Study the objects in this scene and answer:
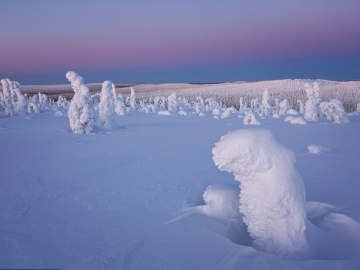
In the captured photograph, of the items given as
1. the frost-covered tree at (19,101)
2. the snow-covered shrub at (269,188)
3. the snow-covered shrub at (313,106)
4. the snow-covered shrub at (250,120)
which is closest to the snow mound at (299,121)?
A: the snow-covered shrub at (250,120)

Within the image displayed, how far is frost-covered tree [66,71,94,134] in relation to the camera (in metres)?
14.5

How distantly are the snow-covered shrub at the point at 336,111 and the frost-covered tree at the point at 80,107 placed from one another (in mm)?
17720

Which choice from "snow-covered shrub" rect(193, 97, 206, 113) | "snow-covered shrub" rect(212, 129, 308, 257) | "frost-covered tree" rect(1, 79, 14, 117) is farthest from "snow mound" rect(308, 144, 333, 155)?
"frost-covered tree" rect(1, 79, 14, 117)

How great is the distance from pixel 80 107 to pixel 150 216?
12298 mm

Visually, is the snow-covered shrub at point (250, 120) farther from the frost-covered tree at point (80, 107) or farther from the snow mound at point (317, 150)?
the frost-covered tree at point (80, 107)

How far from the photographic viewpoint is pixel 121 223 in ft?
12.7

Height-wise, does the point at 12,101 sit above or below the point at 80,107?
above

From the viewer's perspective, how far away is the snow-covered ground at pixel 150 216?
9.68 feet

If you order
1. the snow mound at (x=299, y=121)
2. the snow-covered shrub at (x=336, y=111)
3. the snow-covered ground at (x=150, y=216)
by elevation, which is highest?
the snow-covered shrub at (x=336, y=111)

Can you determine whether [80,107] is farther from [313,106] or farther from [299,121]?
[313,106]

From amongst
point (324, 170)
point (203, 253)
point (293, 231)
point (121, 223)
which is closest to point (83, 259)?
point (121, 223)

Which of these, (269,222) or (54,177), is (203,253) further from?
(54,177)

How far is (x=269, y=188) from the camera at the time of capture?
129 inches

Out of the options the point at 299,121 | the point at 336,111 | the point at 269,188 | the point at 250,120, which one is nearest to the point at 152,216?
the point at 269,188
